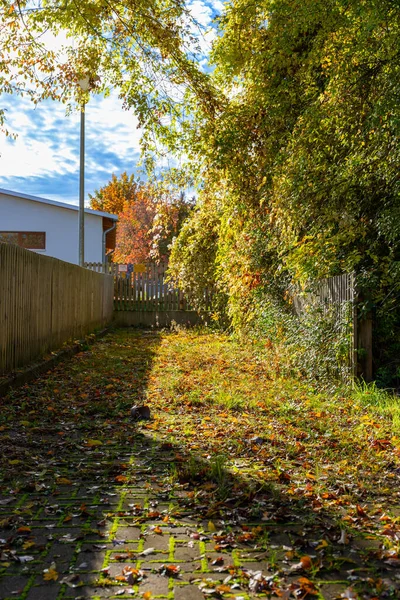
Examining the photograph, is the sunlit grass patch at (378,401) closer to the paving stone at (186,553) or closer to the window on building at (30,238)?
the paving stone at (186,553)

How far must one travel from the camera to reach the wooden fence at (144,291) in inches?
849

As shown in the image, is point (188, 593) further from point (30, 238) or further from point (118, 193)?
point (118, 193)

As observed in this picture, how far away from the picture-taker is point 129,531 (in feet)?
11.2

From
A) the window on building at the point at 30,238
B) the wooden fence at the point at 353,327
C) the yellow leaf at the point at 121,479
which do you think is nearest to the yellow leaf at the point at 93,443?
the yellow leaf at the point at 121,479

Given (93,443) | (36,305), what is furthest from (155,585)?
(36,305)

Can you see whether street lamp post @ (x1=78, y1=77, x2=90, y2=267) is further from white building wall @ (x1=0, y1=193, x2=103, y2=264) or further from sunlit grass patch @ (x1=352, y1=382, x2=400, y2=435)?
sunlit grass patch @ (x1=352, y1=382, x2=400, y2=435)

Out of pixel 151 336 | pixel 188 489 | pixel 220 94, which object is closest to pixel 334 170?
pixel 220 94

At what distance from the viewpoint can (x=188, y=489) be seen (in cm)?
415

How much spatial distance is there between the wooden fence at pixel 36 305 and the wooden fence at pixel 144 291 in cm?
682

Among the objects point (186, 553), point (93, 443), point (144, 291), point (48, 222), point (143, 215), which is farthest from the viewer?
→ point (143, 215)

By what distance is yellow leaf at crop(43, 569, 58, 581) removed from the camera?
2852mm

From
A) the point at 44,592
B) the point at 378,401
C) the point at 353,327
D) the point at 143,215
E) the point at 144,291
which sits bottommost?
the point at 44,592

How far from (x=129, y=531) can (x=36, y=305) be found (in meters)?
6.56

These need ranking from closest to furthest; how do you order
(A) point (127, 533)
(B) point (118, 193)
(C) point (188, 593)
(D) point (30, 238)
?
1. (C) point (188, 593)
2. (A) point (127, 533)
3. (D) point (30, 238)
4. (B) point (118, 193)
